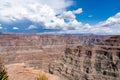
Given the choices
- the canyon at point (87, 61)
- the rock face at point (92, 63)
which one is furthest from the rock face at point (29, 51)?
the rock face at point (92, 63)

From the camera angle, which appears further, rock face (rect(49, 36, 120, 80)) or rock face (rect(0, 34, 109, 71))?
rock face (rect(0, 34, 109, 71))

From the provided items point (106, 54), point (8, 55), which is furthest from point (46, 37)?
point (106, 54)

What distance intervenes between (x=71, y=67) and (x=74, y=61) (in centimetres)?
324

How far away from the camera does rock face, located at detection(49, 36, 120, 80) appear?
8098 cm

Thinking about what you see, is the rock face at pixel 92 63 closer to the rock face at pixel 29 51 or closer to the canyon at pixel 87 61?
the canyon at pixel 87 61

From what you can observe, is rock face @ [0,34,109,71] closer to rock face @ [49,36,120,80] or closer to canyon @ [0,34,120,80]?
canyon @ [0,34,120,80]

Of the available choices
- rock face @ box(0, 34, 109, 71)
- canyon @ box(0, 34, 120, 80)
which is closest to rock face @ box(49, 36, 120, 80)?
canyon @ box(0, 34, 120, 80)

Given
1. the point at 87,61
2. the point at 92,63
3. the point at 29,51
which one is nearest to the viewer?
the point at 92,63

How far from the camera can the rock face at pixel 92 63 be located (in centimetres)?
8098

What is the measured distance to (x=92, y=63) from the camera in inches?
3509

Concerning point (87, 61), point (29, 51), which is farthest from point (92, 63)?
point (29, 51)

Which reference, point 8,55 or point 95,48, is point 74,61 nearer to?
point 95,48

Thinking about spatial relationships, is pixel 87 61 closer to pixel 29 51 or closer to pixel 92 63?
pixel 92 63

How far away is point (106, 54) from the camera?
86.6m
